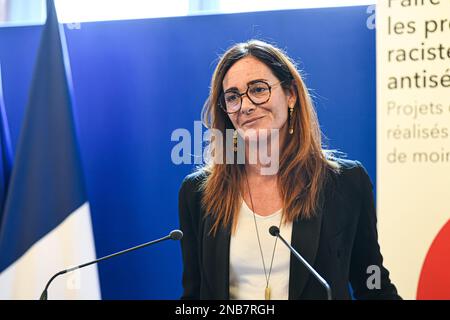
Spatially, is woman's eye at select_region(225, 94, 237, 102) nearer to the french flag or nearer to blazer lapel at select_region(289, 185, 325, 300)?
blazer lapel at select_region(289, 185, 325, 300)

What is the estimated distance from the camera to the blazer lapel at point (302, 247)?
7.55 ft

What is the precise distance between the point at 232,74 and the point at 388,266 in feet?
3.47

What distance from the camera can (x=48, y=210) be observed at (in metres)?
2.51

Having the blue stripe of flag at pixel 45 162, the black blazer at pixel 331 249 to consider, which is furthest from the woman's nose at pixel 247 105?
the blue stripe of flag at pixel 45 162

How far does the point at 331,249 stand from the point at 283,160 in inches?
16.8

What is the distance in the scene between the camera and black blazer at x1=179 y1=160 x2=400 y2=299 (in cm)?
231

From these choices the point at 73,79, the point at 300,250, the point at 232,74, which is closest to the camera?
the point at 300,250

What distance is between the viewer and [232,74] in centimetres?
247

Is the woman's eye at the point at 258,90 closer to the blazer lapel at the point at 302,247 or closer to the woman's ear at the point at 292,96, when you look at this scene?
the woman's ear at the point at 292,96

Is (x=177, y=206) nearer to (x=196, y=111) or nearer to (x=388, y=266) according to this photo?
(x=196, y=111)

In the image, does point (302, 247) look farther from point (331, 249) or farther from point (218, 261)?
point (218, 261)

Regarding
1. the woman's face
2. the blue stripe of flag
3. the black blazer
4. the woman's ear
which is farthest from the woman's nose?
the blue stripe of flag
